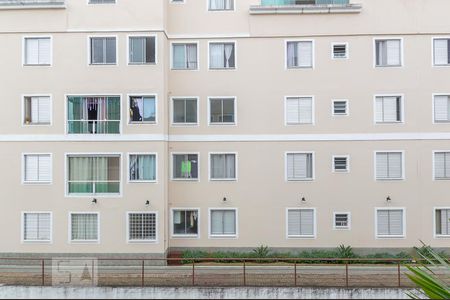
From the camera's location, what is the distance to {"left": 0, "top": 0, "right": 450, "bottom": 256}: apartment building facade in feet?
58.1

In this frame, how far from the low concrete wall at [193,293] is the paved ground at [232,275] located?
563mm

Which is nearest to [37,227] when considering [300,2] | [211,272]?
[211,272]

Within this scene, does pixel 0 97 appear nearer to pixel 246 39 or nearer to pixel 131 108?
pixel 131 108

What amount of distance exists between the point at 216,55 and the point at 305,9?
4.43m

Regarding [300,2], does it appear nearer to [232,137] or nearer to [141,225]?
[232,137]

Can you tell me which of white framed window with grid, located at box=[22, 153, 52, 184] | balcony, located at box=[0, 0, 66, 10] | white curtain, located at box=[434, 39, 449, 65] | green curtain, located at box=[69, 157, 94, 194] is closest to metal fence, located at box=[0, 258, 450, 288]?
green curtain, located at box=[69, 157, 94, 194]

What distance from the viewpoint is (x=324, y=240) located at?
18.5m

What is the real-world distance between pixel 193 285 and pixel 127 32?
10.6 metres

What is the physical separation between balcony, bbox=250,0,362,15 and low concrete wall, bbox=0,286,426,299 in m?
11.8

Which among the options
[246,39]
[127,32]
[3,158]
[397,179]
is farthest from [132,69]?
[397,179]

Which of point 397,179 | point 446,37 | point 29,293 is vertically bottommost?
point 29,293

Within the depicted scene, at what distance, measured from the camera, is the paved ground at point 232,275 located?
14.3 meters

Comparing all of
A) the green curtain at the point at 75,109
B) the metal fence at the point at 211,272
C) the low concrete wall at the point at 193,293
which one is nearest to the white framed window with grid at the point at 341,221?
the metal fence at the point at 211,272

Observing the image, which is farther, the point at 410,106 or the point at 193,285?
the point at 410,106
